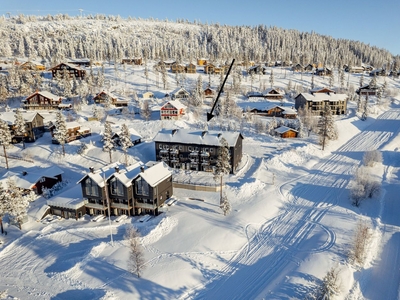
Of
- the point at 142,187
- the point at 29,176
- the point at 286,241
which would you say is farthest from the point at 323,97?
the point at 29,176

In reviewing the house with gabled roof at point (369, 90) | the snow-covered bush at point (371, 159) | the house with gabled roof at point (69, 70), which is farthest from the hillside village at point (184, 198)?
the house with gabled roof at point (369, 90)

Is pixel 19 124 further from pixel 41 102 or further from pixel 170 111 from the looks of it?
pixel 170 111

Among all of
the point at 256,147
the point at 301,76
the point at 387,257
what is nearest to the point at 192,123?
the point at 256,147

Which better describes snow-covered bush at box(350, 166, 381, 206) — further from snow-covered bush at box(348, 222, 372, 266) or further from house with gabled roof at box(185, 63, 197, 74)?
house with gabled roof at box(185, 63, 197, 74)

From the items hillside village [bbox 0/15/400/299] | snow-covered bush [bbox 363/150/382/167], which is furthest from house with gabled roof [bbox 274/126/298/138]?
snow-covered bush [bbox 363/150/382/167]

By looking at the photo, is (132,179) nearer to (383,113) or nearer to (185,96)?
(185,96)

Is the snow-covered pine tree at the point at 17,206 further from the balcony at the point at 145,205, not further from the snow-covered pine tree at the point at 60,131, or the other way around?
the snow-covered pine tree at the point at 60,131
